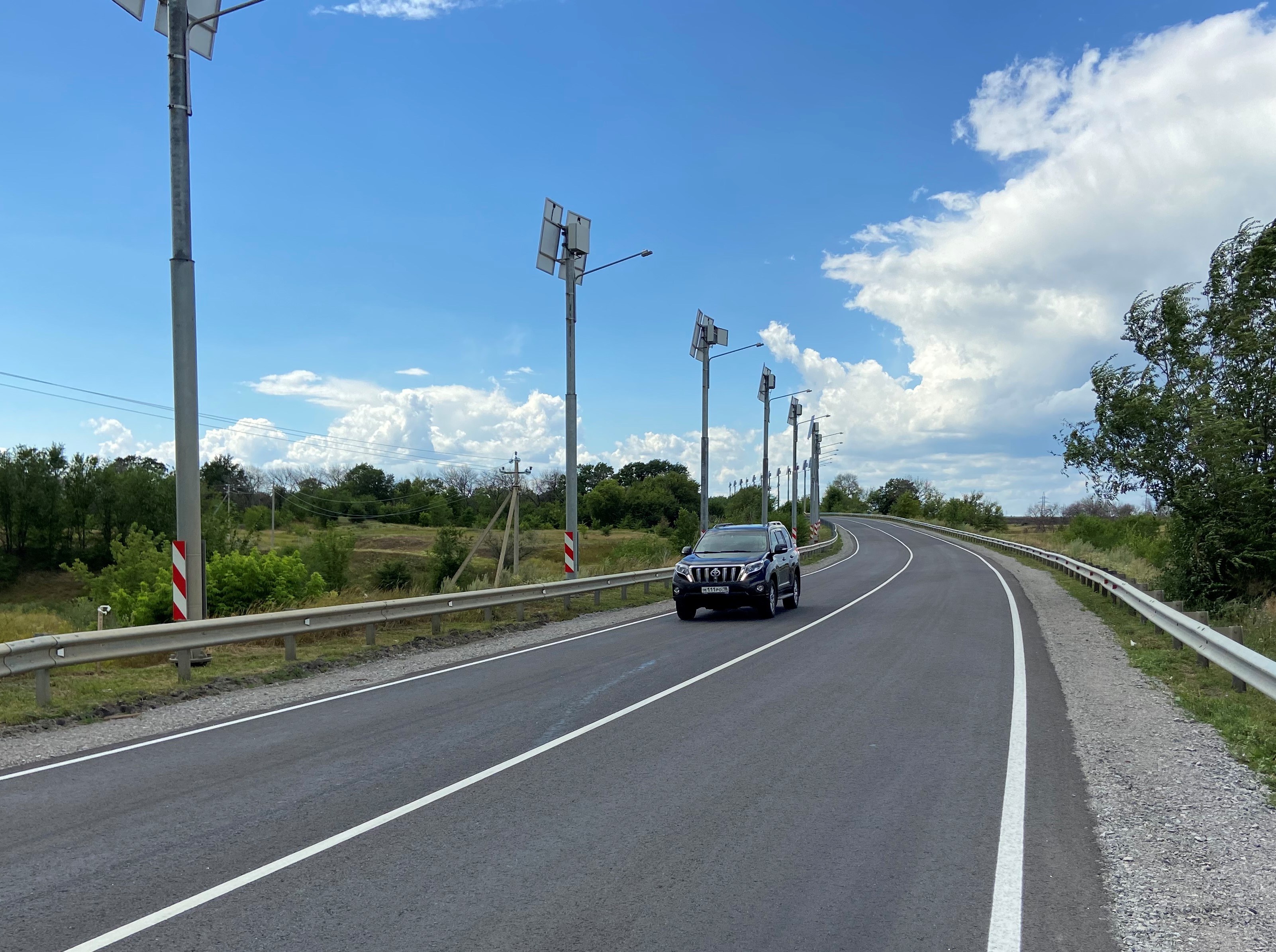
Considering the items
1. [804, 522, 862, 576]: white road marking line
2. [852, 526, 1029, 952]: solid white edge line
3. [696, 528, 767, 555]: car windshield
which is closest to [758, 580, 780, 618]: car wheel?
[696, 528, 767, 555]: car windshield

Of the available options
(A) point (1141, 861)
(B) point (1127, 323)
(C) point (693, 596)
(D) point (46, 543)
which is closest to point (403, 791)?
(A) point (1141, 861)

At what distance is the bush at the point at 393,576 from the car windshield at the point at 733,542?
36798 millimetres

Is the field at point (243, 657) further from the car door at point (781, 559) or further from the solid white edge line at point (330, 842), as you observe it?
the solid white edge line at point (330, 842)

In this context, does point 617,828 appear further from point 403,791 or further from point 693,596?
point 693,596

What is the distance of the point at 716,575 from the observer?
1881 cm

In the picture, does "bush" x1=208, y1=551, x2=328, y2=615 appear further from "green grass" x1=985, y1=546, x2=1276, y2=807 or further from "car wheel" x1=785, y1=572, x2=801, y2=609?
"green grass" x1=985, y1=546, x2=1276, y2=807

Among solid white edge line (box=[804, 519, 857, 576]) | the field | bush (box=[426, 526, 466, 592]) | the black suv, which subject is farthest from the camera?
bush (box=[426, 526, 466, 592])

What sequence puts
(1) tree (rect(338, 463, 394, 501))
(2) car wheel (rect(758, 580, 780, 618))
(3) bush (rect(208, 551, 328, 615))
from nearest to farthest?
(2) car wheel (rect(758, 580, 780, 618))
(3) bush (rect(208, 551, 328, 615))
(1) tree (rect(338, 463, 394, 501))

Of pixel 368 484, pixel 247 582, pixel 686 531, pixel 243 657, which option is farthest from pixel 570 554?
pixel 368 484

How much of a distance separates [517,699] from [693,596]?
8962mm

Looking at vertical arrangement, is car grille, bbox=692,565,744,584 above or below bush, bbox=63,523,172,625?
above

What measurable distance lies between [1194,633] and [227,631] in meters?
12.1

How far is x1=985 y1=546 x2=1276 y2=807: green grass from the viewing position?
25.5 feet

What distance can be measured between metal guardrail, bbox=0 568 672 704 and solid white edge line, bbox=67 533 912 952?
5.76m
